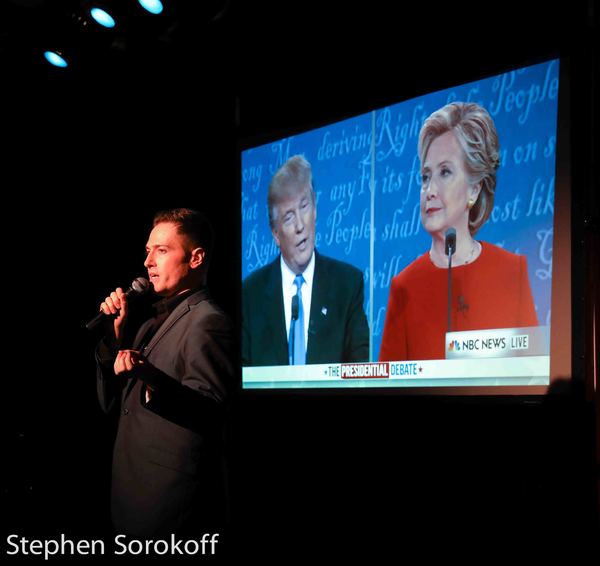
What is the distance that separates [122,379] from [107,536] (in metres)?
0.79

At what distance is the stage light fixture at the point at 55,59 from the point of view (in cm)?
339

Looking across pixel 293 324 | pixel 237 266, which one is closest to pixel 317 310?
pixel 293 324

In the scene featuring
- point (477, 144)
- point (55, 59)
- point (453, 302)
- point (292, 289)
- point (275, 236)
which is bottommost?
point (453, 302)

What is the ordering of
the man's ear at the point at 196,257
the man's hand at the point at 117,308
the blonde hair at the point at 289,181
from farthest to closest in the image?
the blonde hair at the point at 289,181, the man's ear at the point at 196,257, the man's hand at the point at 117,308

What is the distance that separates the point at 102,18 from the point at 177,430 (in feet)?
5.20

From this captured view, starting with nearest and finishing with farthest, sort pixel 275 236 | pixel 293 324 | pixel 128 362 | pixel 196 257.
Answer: pixel 128 362, pixel 196 257, pixel 293 324, pixel 275 236

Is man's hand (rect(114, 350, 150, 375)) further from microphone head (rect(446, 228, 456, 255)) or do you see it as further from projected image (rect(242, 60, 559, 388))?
microphone head (rect(446, 228, 456, 255))

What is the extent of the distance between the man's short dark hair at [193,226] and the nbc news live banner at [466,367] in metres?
0.64

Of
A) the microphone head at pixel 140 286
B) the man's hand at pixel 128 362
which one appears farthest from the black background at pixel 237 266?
the man's hand at pixel 128 362

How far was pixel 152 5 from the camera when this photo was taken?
3051mm

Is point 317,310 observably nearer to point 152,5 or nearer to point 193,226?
point 193,226

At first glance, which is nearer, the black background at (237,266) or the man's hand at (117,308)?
the black background at (237,266)

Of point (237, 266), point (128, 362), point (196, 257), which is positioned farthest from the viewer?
point (237, 266)

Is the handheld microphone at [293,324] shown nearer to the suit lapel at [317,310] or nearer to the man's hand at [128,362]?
the suit lapel at [317,310]
